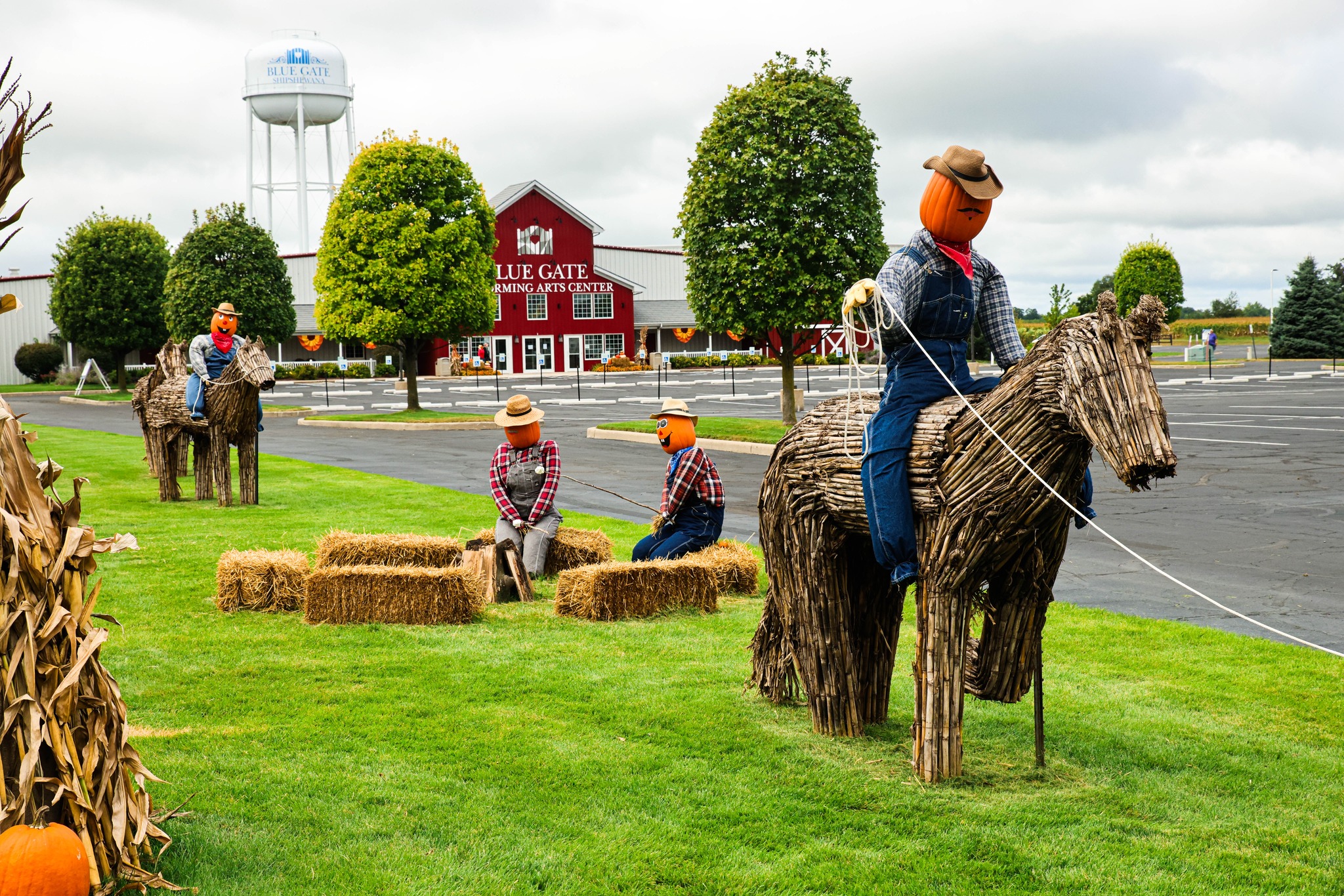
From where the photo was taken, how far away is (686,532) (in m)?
9.62

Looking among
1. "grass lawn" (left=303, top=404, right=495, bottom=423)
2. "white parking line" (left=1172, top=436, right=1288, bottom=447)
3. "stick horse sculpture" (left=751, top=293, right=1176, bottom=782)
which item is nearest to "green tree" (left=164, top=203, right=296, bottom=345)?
"grass lawn" (left=303, top=404, right=495, bottom=423)

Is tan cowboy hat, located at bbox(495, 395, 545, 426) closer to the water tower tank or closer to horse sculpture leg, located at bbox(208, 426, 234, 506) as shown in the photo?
horse sculpture leg, located at bbox(208, 426, 234, 506)

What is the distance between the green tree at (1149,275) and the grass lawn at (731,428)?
133 ft

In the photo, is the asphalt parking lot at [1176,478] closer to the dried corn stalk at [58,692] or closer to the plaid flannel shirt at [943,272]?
the plaid flannel shirt at [943,272]

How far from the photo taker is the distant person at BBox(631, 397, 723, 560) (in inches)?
367

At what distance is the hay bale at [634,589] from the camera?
8.70 m

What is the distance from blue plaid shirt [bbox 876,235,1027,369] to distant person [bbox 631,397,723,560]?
3.70 meters

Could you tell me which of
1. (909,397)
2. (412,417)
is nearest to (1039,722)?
(909,397)

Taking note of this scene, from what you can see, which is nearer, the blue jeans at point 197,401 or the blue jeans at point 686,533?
the blue jeans at point 686,533

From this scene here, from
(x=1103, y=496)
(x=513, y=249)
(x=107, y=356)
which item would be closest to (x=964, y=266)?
(x=1103, y=496)

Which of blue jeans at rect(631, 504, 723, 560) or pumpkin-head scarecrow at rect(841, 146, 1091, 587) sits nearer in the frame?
pumpkin-head scarecrow at rect(841, 146, 1091, 587)

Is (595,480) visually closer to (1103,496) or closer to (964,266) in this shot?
(1103,496)

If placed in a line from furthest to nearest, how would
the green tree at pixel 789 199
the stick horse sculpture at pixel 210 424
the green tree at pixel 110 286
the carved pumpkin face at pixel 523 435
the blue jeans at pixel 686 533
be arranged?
the green tree at pixel 110 286, the green tree at pixel 789 199, the stick horse sculpture at pixel 210 424, the carved pumpkin face at pixel 523 435, the blue jeans at pixel 686 533

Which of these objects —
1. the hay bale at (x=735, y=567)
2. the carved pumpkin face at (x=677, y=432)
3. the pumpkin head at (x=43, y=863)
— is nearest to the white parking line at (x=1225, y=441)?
the hay bale at (x=735, y=567)
